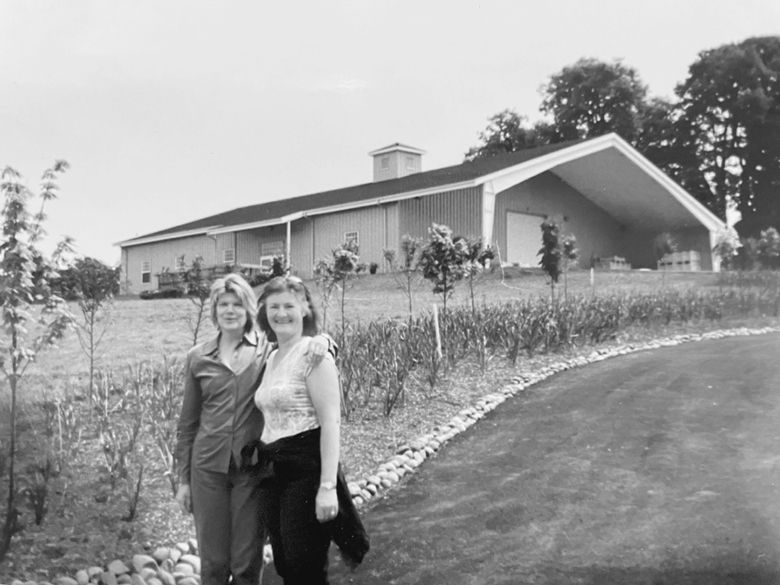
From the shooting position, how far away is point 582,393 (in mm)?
5852

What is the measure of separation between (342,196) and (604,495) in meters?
2.01

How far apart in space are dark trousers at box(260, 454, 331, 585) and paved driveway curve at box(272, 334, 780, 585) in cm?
97

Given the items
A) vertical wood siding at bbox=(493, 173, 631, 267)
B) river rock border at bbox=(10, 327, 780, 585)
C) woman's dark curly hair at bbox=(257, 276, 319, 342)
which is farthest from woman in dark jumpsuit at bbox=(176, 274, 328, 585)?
vertical wood siding at bbox=(493, 173, 631, 267)

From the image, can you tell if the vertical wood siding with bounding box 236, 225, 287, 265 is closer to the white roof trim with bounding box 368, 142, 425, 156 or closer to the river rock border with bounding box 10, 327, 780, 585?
the white roof trim with bounding box 368, 142, 425, 156

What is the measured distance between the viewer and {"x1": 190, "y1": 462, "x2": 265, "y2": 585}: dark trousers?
2.45 meters

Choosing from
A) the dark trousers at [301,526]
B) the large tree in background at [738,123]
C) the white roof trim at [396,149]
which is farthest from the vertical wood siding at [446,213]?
the dark trousers at [301,526]

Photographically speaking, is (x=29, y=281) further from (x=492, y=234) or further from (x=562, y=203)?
(x=562, y=203)

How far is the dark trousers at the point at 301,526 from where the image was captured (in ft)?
7.28

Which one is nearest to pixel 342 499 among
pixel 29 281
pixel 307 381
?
pixel 307 381

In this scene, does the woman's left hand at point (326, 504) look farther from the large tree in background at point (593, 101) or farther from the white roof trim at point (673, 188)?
the white roof trim at point (673, 188)

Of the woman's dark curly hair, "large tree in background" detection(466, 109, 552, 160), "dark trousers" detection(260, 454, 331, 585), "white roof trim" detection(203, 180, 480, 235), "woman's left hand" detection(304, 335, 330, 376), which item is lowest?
"dark trousers" detection(260, 454, 331, 585)

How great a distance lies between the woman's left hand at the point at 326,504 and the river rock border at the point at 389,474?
132cm

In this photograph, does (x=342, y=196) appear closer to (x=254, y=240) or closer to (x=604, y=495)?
(x=254, y=240)

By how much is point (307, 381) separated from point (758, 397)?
3871mm
